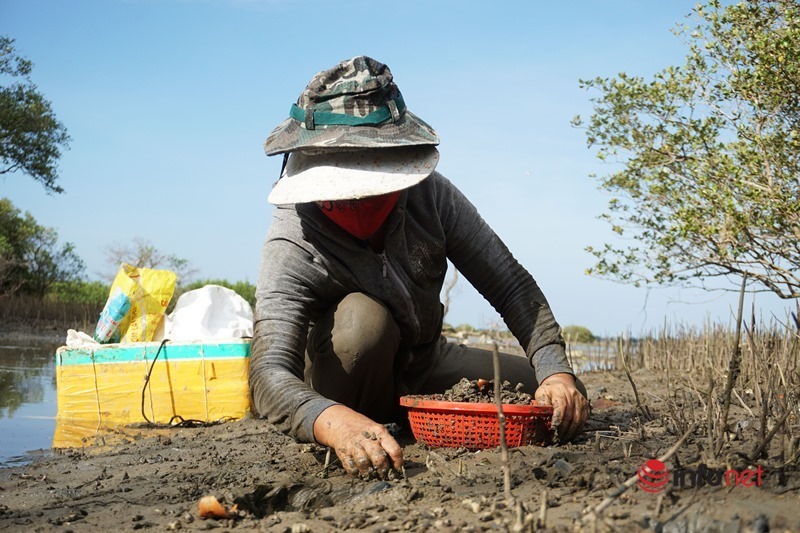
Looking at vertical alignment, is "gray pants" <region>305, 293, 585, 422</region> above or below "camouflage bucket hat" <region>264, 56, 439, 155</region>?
below

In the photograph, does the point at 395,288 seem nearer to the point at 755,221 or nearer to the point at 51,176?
the point at 755,221

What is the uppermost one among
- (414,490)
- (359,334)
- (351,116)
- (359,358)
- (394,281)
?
(351,116)

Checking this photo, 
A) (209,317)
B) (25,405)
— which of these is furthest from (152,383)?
(25,405)

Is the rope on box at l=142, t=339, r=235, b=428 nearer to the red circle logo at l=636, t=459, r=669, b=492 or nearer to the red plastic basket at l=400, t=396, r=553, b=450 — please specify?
the red plastic basket at l=400, t=396, r=553, b=450

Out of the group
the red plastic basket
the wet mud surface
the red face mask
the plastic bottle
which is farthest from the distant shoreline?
the red plastic basket

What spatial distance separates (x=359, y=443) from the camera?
253 centimetres

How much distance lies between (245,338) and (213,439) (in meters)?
0.89

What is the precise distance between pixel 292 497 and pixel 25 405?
462 centimetres

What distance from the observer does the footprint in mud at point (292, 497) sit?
251cm

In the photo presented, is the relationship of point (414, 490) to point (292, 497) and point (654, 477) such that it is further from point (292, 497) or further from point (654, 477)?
point (654, 477)

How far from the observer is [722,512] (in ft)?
6.21

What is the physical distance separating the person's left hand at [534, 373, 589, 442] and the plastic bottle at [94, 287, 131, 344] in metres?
3.20

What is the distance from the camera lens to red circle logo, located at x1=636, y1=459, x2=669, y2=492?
2105 mm

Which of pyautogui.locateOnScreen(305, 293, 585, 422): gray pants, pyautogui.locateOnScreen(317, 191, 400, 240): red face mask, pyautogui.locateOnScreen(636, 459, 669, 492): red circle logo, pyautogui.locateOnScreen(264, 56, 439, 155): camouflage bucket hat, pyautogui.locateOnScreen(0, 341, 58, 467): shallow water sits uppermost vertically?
pyautogui.locateOnScreen(264, 56, 439, 155): camouflage bucket hat
